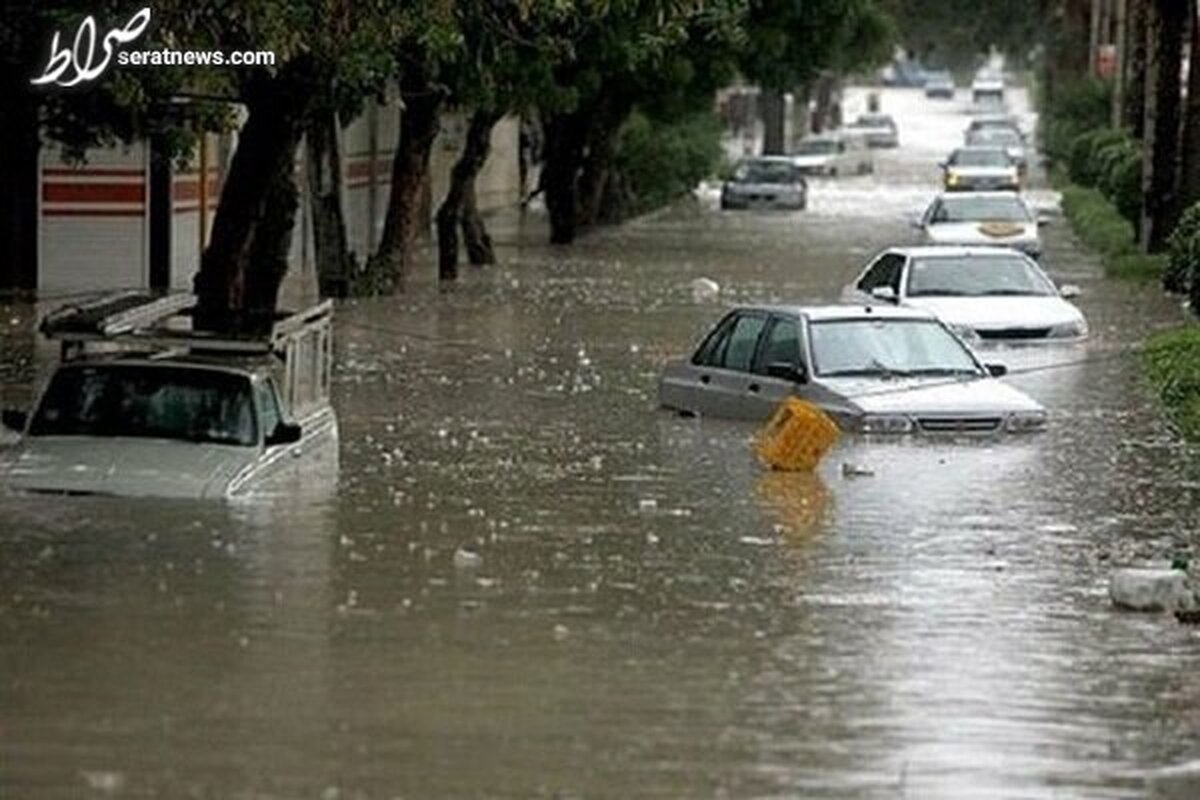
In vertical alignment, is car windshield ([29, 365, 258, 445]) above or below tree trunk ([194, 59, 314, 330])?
below

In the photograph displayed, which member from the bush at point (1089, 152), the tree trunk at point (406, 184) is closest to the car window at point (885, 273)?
the tree trunk at point (406, 184)

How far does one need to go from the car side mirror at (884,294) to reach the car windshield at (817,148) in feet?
224

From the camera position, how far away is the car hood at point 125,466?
21672 mm

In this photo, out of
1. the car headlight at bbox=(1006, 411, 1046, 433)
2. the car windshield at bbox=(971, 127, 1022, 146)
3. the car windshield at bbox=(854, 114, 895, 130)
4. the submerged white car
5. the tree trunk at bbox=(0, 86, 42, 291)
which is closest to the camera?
the submerged white car

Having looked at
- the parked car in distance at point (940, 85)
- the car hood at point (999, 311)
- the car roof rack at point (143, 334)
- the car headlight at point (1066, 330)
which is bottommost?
the parked car in distance at point (940, 85)

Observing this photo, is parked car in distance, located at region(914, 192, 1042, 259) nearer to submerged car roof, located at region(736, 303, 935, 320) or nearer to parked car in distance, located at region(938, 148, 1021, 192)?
parked car in distance, located at region(938, 148, 1021, 192)

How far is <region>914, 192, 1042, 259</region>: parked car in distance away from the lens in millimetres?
52344

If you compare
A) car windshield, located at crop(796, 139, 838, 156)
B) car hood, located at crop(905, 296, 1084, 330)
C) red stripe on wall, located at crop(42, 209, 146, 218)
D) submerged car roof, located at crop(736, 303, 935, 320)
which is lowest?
car windshield, located at crop(796, 139, 838, 156)

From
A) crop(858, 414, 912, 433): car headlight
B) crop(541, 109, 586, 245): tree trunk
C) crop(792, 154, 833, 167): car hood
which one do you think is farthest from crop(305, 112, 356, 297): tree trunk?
crop(792, 154, 833, 167): car hood

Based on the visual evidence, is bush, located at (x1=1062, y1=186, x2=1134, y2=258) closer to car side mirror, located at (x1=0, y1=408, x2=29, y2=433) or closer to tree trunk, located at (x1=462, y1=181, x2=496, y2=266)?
tree trunk, located at (x1=462, y1=181, x2=496, y2=266)

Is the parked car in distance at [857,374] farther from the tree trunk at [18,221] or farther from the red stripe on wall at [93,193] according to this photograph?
the red stripe on wall at [93,193]

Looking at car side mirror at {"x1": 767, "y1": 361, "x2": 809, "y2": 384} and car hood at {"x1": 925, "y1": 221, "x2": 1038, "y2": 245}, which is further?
car hood at {"x1": 925, "y1": 221, "x2": 1038, "y2": 245}

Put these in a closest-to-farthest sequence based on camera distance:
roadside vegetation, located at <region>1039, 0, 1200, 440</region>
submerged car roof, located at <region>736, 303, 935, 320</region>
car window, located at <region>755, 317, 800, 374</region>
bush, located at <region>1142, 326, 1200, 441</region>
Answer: car window, located at <region>755, 317, 800, 374</region> < submerged car roof, located at <region>736, 303, 935, 320</region> < bush, located at <region>1142, 326, 1200, 441</region> < roadside vegetation, located at <region>1039, 0, 1200, 440</region>

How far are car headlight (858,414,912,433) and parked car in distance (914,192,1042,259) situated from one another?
22593 millimetres
